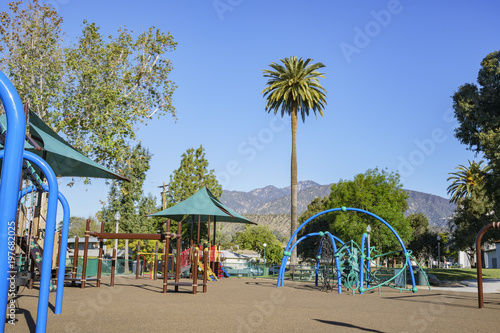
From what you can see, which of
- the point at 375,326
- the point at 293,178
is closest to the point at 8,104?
the point at 375,326

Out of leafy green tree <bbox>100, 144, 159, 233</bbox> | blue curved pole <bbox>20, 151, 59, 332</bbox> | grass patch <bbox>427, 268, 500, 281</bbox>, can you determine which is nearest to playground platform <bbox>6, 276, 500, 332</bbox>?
blue curved pole <bbox>20, 151, 59, 332</bbox>

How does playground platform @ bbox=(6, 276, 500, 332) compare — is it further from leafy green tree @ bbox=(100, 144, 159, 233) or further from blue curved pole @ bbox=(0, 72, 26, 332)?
leafy green tree @ bbox=(100, 144, 159, 233)

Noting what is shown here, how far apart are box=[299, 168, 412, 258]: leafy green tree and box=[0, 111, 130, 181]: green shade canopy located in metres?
34.3

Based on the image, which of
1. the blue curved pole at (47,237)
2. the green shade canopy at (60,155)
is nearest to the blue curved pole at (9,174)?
the blue curved pole at (47,237)

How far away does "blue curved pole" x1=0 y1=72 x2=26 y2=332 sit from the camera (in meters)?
3.98

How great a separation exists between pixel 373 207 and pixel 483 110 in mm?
22785

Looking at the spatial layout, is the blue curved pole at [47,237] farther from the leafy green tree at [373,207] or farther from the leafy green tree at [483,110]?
the leafy green tree at [373,207]

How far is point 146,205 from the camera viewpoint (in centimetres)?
4369

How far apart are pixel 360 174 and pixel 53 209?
44.9 m

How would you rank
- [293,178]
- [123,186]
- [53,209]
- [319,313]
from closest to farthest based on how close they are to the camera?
[53,209]
[319,313]
[293,178]
[123,186]

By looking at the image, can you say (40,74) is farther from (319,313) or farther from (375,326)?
(375,326)

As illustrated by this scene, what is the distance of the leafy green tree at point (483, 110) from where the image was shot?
23031 mm

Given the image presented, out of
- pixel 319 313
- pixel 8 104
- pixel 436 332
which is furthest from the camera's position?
pixel 319 313

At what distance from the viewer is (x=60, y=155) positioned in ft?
40.0
